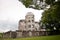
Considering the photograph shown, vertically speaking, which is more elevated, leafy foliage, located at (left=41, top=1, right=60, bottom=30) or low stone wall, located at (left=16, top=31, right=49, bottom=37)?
leafy foliage, located at (left=41, top=1, right=60, bottom=30)

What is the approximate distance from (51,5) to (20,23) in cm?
47

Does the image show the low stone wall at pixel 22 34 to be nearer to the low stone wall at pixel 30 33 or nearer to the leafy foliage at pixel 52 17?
the low stone wall at pixel 30 33

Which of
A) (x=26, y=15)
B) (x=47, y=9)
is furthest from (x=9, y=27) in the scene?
(x=47, y=9)

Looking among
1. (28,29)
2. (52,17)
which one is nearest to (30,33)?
(28,29)

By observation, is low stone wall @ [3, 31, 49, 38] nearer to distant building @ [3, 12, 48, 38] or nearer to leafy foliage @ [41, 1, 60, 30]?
distant building @ [3, 12, 48, 38]

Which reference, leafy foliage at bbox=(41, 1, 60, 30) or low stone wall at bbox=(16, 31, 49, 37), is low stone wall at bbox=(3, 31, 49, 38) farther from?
leafy foliage at bbox=(41, 1, 60, 30)

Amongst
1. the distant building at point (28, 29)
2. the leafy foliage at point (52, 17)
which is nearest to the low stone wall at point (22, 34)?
the distant building at point (28, 29)

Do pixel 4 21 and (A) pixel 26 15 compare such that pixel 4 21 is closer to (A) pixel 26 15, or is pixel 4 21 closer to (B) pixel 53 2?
(A) pixel 26 15

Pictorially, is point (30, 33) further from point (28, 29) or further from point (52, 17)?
point (52, 17)

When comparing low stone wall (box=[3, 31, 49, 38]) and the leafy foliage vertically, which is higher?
the leafy foliage

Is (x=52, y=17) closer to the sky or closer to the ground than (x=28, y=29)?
closer to the sky

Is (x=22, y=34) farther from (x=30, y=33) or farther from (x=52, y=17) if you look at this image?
(x=52, y=17)

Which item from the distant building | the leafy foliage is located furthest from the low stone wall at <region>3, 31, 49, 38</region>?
the leafy foliage

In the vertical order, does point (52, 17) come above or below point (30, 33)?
above
